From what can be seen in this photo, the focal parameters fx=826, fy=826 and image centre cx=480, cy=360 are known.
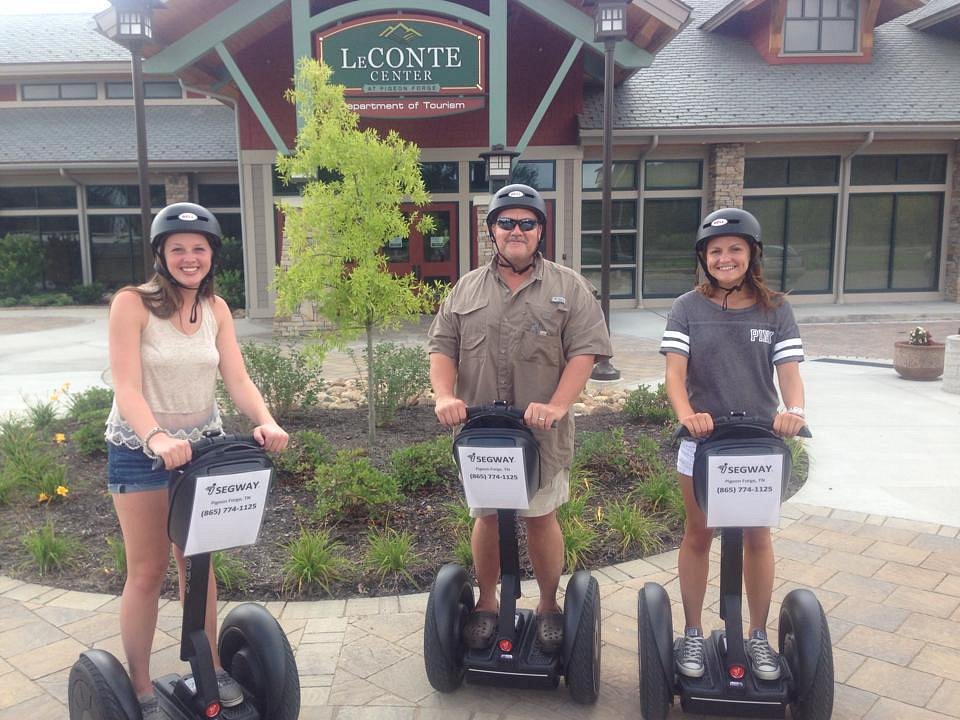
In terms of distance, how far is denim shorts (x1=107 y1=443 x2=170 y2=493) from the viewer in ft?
9.03

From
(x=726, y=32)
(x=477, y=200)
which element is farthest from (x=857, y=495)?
(x=726, y=32)

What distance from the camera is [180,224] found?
2.74 metres

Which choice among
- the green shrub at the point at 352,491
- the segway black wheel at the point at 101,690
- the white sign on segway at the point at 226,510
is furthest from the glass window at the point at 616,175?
the segway black wheel at the point at 101,690

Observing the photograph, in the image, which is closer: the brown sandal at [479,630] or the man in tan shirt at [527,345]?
the man in tan shirt at [527,345]

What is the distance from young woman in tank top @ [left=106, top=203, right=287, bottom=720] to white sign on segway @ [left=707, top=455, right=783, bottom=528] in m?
1.45

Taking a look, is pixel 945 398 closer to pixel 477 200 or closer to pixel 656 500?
pixel 656 500

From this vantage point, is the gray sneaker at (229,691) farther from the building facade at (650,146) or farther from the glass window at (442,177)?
the glass window at (442,177)

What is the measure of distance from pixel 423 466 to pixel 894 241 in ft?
50.6

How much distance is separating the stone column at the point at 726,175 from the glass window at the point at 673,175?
44 cm

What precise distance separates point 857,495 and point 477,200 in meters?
9.98

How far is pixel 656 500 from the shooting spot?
512 centimetres

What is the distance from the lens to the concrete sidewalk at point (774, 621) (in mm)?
3184

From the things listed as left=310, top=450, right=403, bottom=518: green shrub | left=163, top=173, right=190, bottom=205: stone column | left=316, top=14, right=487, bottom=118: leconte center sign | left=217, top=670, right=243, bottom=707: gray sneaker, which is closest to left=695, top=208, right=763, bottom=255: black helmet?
left=217, top=670, right=243, bottom=707: gray sneaker

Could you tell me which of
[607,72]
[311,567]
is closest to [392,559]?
[311,567]
